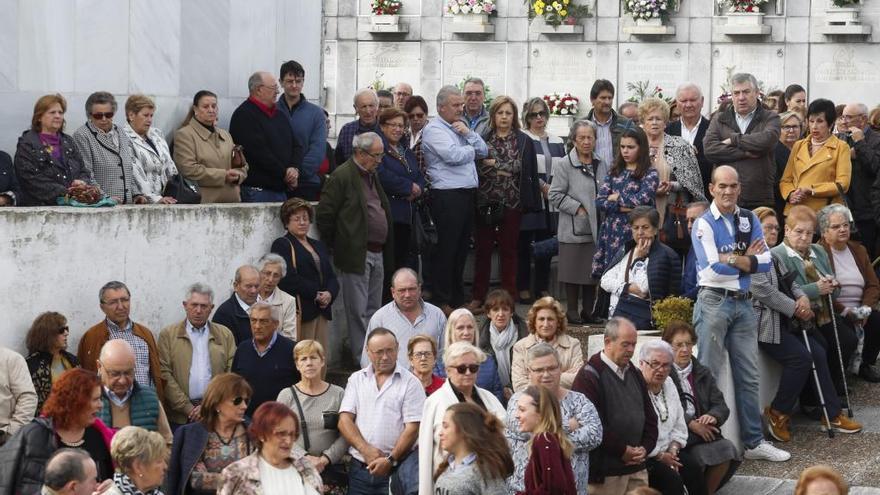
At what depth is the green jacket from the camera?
43.0 feet

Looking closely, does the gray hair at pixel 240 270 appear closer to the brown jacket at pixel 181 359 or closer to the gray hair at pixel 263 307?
the gray hair at pixel 263 307

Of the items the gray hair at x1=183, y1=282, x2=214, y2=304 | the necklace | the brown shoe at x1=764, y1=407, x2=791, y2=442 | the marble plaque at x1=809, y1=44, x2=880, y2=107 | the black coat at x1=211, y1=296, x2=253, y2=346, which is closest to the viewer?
the necklace

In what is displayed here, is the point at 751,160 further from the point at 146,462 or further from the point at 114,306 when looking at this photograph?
the point at 146,462

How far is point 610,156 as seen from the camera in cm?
1472

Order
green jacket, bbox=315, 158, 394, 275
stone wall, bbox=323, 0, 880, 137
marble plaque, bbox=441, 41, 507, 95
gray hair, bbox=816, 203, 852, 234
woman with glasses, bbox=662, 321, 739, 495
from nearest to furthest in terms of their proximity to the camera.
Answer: woman with glasses, bbox=662, 321, 739, 495 → green jacket, bbox=315, 158, 394, 275 → gray hair, bbox=816, 203, 852, 234 → stone wall, bbox=323, 0, 880, 137 → marble plaque, bbox=441, 41, 507, 95

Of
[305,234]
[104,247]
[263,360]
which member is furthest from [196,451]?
[305,234]

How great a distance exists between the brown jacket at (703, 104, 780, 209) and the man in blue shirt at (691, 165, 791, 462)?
2294 mm

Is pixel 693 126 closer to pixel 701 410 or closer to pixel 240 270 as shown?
pixel 701 410

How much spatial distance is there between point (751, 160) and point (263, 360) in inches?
204

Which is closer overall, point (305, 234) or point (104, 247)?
point (104, 247)

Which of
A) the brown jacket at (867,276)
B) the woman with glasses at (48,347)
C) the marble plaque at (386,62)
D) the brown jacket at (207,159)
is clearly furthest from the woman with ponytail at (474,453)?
the marble plaque at (386,62)

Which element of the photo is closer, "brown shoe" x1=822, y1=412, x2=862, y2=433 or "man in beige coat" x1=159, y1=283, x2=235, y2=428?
"man in beige coat" x1=159, y1=283, x2=235, y2=428

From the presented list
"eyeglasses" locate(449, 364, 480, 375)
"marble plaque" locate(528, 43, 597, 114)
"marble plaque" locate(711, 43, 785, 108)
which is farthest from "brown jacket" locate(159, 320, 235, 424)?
"marble plaque" locate(528, 43, 597, 114)

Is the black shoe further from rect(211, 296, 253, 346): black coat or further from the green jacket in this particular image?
rect(211, 296, 253, 346): black coat
